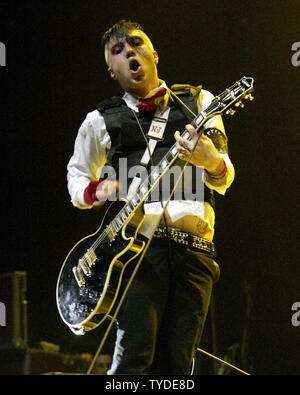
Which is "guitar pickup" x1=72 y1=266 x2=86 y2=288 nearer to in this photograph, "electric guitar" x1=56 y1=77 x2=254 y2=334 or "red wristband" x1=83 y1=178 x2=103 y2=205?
"electric guitar" x1=56 y1=77 x2=254 y2=334

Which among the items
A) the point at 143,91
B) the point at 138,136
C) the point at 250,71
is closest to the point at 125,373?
the point at 138,136

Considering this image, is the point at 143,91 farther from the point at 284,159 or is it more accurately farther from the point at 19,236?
the point at 19,236

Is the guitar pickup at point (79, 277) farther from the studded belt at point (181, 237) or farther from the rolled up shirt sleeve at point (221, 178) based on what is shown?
the rolled up shirt sleeve at point (221, 178)

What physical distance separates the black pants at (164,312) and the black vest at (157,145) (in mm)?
197

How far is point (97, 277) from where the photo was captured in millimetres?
1757

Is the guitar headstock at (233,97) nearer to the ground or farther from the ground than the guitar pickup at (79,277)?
farther from the ground

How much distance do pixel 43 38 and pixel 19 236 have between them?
3.98 ft

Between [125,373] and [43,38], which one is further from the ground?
[43,38]

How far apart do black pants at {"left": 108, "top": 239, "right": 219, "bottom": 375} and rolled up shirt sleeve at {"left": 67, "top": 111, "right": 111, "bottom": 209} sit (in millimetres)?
418

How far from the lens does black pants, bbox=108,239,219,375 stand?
1.59 m

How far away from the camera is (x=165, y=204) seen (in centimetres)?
170

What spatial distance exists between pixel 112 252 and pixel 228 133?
1.35m

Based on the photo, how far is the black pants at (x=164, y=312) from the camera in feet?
5.23

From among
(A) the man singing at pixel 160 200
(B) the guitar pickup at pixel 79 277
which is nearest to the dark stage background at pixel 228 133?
(A) the man singing at pixel 160 200
